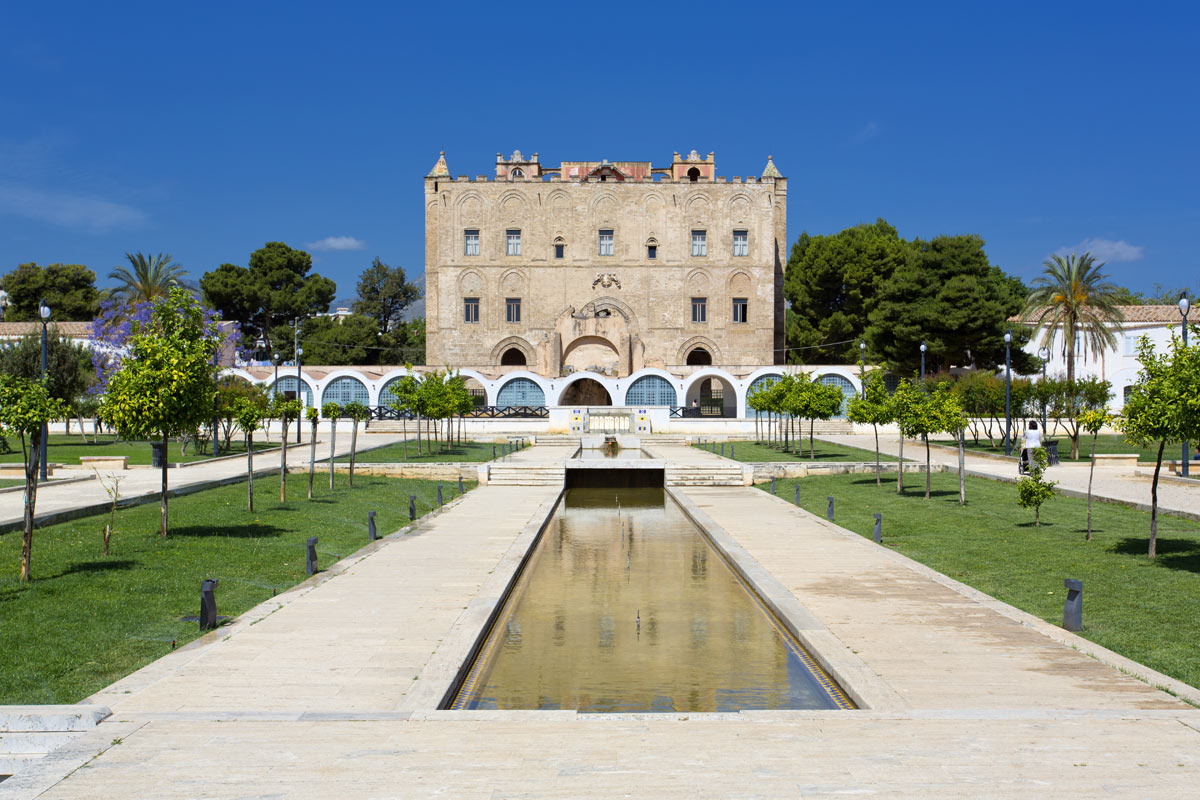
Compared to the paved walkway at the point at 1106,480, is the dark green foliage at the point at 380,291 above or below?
above

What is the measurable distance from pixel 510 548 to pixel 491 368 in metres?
39.1

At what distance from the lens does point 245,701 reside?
6012 mm

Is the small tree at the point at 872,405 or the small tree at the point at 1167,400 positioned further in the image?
the small tree at the point at 872,405

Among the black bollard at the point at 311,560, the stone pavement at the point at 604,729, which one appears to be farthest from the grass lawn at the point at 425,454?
the stone pavement at the point at 604,729

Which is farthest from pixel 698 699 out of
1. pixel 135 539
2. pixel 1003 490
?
pixel 1003 490

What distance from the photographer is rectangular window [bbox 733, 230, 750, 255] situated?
178 ft

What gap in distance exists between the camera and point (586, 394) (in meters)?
50.5

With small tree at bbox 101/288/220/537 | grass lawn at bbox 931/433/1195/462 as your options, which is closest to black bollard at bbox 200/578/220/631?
small tree at bbox 101/288/220/537

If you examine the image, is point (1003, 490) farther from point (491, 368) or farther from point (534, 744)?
point (491, 368)

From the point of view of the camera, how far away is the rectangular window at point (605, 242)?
5456 centimetres

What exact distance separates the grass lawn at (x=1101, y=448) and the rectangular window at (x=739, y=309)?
60.7ft

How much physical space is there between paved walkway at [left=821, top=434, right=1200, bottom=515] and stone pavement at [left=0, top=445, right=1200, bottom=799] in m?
9.43

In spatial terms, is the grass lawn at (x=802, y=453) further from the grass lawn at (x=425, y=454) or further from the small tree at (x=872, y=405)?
the grass lawn at (x=425, y=454)

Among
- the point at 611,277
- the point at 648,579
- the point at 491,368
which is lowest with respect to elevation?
the point at 648,579
